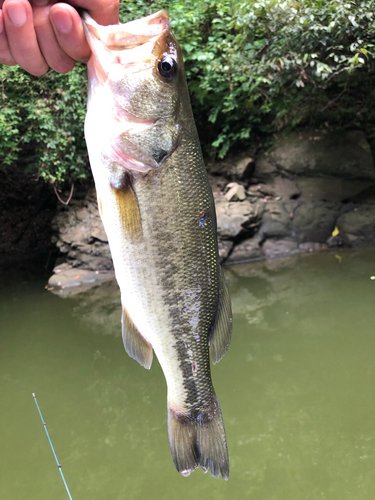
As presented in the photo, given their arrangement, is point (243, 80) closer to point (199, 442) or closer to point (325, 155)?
point (325, 155)

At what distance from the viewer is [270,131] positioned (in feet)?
27.5

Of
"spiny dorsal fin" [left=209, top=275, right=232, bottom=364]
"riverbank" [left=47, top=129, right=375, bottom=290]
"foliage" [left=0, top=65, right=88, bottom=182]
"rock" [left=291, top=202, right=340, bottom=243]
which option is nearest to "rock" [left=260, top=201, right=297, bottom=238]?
"riverbank" [left=47, top=129, right=375, bottom=290]

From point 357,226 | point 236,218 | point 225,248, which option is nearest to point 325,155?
point 357,226

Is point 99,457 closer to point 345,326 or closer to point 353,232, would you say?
point 345,326

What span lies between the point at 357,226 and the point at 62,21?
7172 mm

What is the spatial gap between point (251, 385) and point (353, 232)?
496 cm

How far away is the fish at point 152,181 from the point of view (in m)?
1.12

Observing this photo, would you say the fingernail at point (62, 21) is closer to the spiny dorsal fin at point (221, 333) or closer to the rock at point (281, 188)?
the spiny dorsal fin at point (221, 333)

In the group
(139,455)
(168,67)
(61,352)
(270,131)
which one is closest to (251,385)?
(139,455)

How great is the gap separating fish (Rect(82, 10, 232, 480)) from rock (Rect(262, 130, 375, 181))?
727cm

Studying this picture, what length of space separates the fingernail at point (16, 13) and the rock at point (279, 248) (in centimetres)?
662

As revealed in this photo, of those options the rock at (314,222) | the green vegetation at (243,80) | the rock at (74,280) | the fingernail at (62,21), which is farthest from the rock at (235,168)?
the fingernail at (62,21)

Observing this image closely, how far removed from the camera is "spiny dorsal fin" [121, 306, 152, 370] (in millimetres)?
1235

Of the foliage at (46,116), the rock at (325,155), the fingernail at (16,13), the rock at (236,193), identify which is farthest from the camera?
the rock at (236,193)
